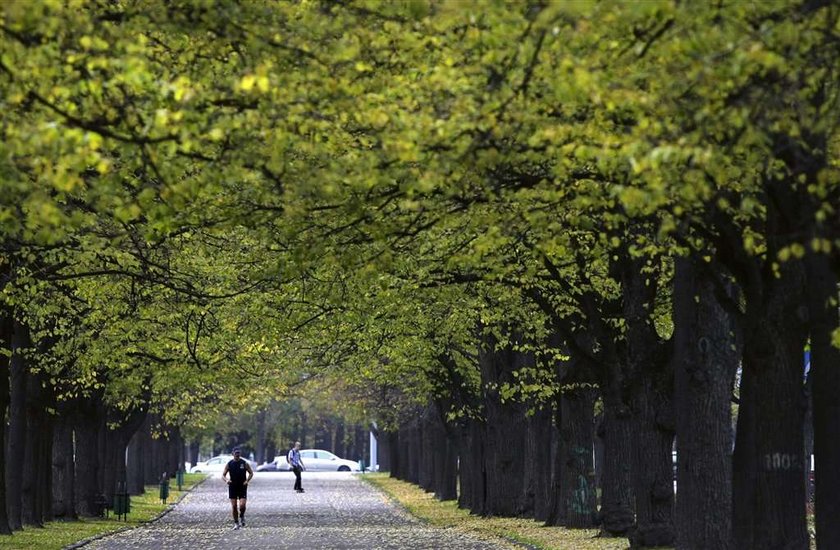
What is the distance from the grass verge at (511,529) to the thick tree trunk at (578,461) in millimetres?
516

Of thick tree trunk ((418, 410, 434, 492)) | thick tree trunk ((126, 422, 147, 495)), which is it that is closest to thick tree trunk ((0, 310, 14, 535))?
thick tree trunk ((418, 410, 434, 492))

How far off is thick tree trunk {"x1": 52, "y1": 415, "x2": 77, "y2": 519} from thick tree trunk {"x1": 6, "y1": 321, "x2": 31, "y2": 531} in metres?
6.72

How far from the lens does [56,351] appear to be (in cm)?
3089

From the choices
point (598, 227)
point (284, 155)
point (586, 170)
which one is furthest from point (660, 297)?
point (284, 155)

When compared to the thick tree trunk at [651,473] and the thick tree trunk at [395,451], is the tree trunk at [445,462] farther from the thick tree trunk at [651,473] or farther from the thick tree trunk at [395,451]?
the thick tree trunk at [651,473]

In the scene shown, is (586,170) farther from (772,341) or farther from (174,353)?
(174,353)

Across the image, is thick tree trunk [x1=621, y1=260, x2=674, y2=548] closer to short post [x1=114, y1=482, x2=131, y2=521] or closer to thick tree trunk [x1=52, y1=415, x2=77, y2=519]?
thick tree trunk [x1=52, y1=415, x2=77, y2=519]

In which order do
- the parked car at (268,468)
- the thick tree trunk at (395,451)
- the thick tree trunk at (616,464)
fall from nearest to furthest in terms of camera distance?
the thick tree trunk at (616,464) < the thick tree trunk at (395,451) < the parked car at (268,468)

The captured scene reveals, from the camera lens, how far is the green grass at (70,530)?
88.9ft

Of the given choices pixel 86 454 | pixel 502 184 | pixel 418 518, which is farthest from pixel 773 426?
pixel 86 454

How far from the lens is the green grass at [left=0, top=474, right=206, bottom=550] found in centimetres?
2709

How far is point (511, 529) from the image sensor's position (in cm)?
3325

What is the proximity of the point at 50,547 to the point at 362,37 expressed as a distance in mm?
16250

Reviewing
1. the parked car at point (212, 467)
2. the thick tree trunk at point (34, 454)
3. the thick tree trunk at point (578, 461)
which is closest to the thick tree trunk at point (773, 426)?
the thick tree trunk at point (578, 461)
